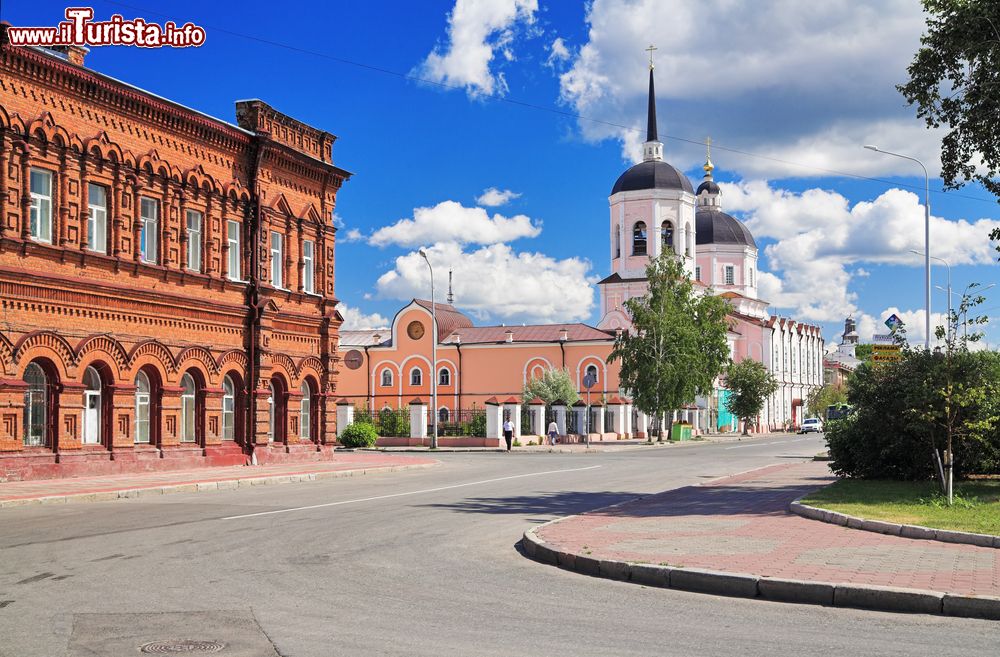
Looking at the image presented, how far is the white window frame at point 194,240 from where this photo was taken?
2956 centimetres

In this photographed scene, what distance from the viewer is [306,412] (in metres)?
35.0

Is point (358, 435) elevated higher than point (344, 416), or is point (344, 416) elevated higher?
point (344, 416)

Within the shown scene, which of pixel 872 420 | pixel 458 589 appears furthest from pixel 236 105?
pixel 458 589

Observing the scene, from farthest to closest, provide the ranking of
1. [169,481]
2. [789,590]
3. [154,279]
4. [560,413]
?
[560,413] → [154,279] → [169,481] → [789,590]

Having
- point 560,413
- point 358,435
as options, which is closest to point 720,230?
point 560,413

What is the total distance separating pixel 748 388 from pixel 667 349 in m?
23.2

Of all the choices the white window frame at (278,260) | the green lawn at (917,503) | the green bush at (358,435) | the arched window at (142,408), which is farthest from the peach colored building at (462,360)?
the green lawn at (917,503)

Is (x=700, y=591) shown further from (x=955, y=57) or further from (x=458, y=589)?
(x=955, y=57)

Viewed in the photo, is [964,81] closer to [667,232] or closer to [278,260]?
[278,260]

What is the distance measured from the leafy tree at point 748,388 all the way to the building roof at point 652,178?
1579cm

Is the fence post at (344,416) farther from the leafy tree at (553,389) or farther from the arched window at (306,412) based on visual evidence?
the leafy tree at (553,389)

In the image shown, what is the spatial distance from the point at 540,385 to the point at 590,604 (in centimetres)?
5927

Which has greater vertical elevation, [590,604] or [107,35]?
[107,35]

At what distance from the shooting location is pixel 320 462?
33.9 metres
